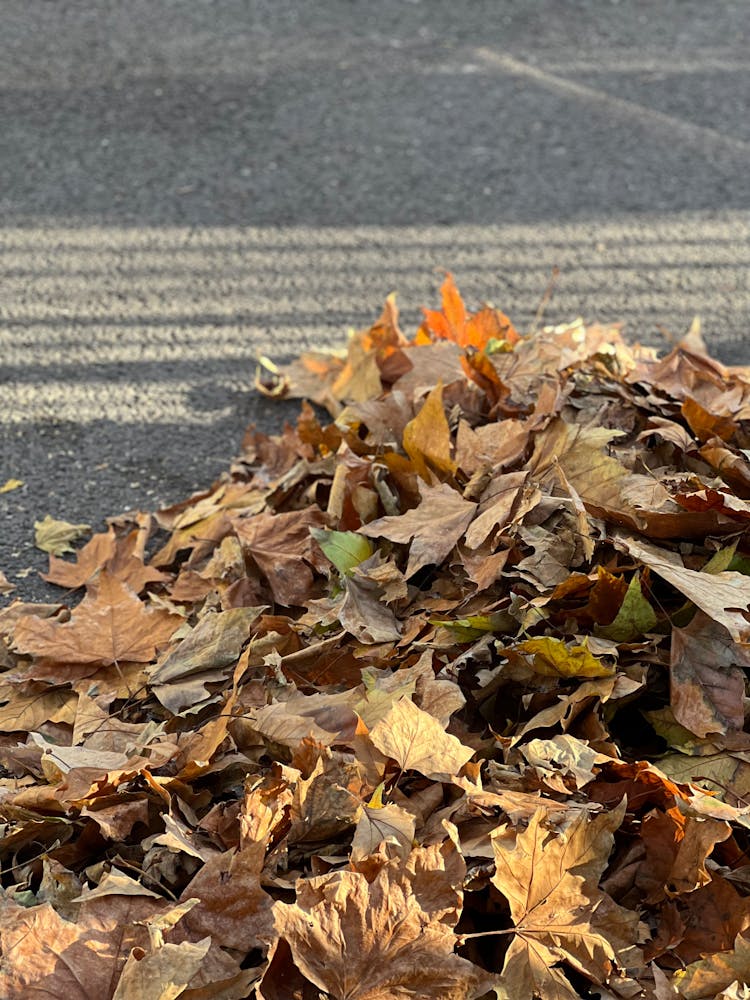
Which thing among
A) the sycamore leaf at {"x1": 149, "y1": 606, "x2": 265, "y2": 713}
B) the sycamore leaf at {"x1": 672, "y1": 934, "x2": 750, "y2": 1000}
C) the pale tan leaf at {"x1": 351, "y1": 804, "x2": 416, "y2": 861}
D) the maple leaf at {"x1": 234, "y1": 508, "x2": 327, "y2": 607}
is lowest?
the sycamore leaf at {"x1": 149, "y1": 606, "x2": 265, "y2": 713}

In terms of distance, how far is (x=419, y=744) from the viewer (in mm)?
1407

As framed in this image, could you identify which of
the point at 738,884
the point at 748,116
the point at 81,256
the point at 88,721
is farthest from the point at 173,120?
the point at 738,884

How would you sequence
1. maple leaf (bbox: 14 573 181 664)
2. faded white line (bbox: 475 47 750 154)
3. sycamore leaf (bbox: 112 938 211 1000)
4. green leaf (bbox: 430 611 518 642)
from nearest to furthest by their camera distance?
sycamore leaf (bbox: 112 938 211 1000)
green leaf (bbox: 430 611 518 642)
maple leaf (bbox: 14 573 181 664)
faded white line (bbox: 475 47 750 154)

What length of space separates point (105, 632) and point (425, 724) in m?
0.79

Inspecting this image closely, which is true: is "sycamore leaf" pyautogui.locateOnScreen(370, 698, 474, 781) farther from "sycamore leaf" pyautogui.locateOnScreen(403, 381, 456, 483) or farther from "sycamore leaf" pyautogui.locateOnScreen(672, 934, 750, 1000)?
"sycamore leaf" pyautogui.locateOnScreen(403, 381, 456, 483)

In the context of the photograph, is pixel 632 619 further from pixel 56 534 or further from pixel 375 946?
pixel 56 534

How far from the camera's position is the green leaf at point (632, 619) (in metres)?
1.57

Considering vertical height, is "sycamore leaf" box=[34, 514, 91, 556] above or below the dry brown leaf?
below

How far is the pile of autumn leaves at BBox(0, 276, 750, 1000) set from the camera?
4.08ft

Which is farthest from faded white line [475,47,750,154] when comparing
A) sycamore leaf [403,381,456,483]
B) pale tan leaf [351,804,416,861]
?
pale tan leaf [351,804,416,861]

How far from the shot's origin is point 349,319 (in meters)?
3.40

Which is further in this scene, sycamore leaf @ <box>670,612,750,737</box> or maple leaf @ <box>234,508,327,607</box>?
maple leaf @ <box>234,508,327,607</box>

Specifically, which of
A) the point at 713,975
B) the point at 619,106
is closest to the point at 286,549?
the point at 713,975

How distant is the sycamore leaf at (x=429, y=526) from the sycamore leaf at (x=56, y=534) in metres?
0.94
